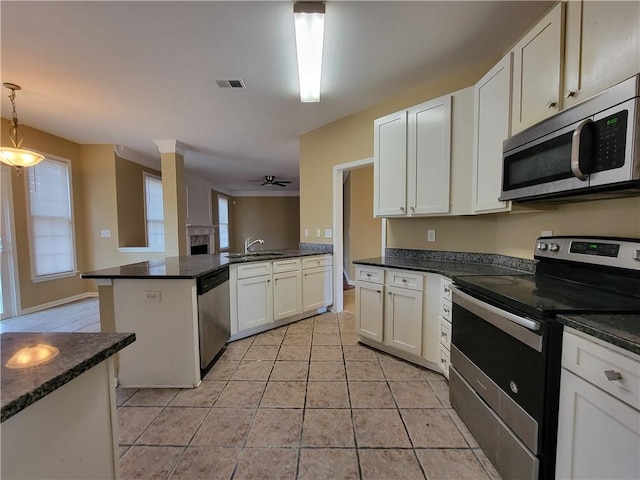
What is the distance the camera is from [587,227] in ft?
5.20

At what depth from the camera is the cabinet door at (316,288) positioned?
365 centimetres

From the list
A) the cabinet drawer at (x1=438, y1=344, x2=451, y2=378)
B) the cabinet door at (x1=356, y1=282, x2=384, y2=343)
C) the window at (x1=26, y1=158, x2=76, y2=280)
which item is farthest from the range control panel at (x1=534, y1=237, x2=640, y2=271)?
the window at (x1=26, y1=158, x2=76, y2=280)

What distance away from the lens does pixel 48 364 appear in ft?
2.28

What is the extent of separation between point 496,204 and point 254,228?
351 inches

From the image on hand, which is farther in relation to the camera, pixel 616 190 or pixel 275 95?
pixel 275 95

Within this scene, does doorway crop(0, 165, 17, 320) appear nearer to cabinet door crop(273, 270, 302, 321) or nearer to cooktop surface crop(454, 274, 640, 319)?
cabinet door crop(273, 270, 302, 321)

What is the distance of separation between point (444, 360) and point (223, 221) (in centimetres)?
844

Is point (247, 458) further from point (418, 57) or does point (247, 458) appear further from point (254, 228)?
point (254, 228)

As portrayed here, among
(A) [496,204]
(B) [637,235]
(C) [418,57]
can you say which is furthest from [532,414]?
(C) [418,57]

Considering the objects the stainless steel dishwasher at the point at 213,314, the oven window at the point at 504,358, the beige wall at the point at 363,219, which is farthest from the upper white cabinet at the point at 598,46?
the beige wall at the point at 363,219

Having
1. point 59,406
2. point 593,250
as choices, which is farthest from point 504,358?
point 59,406

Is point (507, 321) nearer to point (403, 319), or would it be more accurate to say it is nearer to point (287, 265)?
point (403, 319)

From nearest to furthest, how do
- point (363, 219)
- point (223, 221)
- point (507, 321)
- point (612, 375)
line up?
point (612, 375)
point (507, 321)
point (363, 219)
point (223, 221)

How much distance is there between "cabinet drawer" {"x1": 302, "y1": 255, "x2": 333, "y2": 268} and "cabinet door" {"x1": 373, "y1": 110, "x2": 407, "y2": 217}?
1.18 metres
